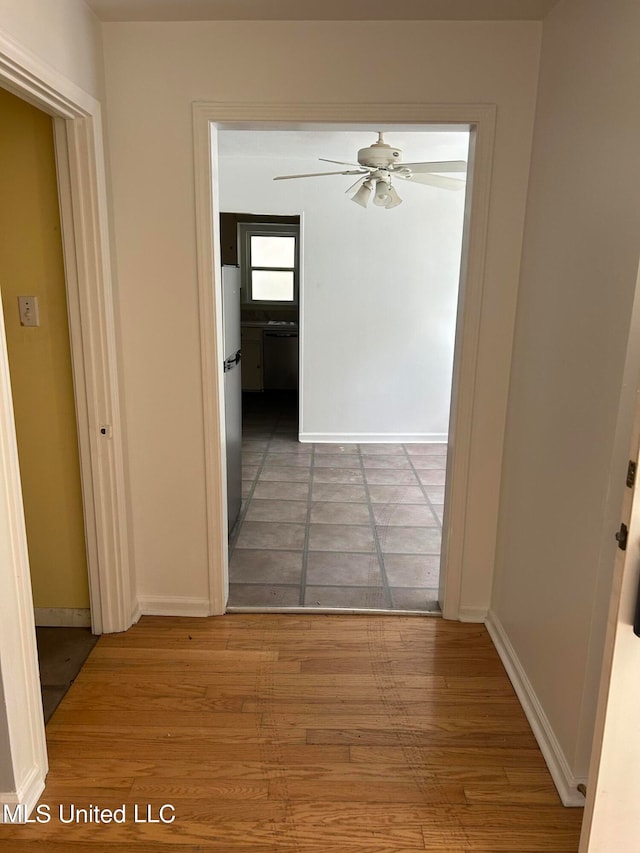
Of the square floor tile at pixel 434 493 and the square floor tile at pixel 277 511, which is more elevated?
the square floor tile at pixel 434 493

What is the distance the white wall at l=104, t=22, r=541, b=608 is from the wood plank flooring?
2.10 ft

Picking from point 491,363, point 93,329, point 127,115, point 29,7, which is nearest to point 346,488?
point 491,363

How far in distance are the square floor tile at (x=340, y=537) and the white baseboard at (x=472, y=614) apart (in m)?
0.82

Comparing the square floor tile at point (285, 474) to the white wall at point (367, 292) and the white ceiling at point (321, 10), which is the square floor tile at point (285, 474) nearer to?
the white wall at point (367, 292)

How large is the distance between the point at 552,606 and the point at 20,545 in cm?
168

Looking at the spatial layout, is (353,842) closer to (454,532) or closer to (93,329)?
(454,532)

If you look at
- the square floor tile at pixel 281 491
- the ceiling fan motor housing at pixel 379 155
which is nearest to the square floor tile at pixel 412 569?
the square floor tile at pixel 281 491

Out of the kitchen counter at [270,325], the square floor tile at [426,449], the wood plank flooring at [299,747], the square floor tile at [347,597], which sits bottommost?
the wood plank flooring at [299,747]

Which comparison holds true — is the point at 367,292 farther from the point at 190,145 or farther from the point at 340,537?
the point at 190,145

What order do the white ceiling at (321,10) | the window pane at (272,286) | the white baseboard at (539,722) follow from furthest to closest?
the window pane at (272,286) < the white ceiling at (321,10) < the white baseboard at (539,722)

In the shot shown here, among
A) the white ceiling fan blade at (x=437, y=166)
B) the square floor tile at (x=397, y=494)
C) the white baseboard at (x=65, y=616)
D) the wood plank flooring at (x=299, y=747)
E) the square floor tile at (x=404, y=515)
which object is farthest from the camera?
the square floor tile at (x=397, y=494)

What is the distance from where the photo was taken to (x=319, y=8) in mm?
2104

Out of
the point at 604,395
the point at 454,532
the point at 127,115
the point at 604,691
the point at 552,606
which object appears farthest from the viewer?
the point at 454,532

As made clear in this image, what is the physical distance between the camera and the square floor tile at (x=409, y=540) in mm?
3473
